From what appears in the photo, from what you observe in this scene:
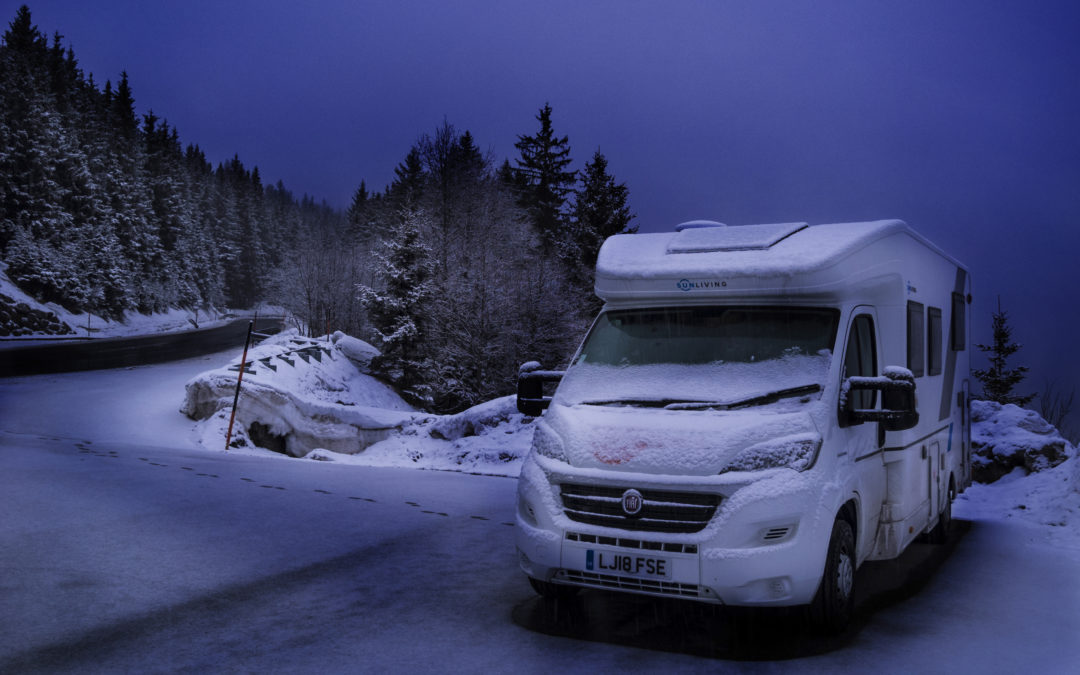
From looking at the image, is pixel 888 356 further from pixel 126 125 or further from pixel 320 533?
pixel 126 125

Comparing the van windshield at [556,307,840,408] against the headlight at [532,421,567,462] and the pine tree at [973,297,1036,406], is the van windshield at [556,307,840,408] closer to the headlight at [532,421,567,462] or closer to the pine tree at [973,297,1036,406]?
the headlight at [532,421,567,462]

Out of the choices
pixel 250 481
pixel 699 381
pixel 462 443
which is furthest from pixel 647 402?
pixel 462 443

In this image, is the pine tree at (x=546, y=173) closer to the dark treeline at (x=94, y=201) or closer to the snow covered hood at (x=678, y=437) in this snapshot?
the dark treeline at (x=94, y=201)

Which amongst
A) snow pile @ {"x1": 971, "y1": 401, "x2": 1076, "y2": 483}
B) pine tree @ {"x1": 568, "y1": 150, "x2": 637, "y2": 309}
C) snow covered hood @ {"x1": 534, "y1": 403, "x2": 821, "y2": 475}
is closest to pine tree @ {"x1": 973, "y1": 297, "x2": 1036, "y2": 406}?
pine tree @ {"x1": 568, "y1": 150, "x2": 637, "y2": 309}

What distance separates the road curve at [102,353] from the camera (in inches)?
1170

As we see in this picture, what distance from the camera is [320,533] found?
8.58 m

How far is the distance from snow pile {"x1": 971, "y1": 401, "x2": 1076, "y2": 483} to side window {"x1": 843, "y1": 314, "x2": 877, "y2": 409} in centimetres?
791

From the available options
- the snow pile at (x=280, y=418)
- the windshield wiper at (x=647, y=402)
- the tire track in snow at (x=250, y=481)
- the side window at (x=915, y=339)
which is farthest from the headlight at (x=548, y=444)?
the snow pile at (x=280, y=418)

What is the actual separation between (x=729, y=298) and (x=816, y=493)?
1.62 metres

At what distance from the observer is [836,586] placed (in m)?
5.43

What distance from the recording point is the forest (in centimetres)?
3344

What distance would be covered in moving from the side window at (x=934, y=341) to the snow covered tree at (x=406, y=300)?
27.7m

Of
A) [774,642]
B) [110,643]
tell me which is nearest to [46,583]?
[110,643]

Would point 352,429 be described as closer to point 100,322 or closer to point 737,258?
point 737,258
